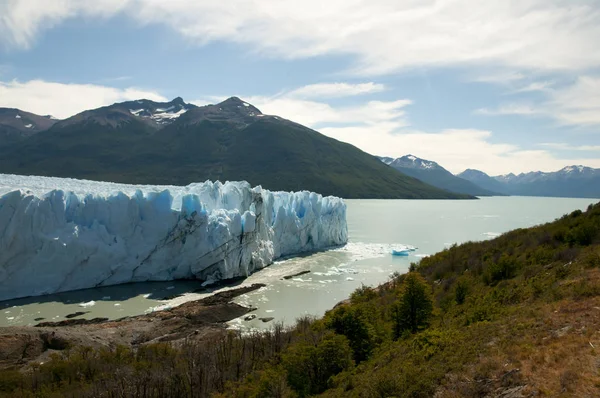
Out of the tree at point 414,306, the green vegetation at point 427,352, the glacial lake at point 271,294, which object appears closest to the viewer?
the green vegetation at point 427,352

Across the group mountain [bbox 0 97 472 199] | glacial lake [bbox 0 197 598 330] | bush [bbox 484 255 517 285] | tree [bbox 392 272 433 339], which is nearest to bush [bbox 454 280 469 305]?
bush [bbox 484 255 517 285]

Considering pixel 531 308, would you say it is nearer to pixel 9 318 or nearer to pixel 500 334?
pixel 500 334

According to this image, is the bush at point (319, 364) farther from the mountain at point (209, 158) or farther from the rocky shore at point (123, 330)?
the mountain at point (209, 158)

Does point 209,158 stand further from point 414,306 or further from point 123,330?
point 414,306

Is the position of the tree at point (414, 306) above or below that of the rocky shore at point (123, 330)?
above

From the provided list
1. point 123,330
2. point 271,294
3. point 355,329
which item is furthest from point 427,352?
point 271,294

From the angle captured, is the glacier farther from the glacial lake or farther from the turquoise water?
the turquoise water

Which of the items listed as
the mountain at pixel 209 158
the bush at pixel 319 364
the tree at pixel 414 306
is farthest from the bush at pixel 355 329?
the mountain at pixel 209 158
